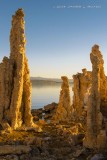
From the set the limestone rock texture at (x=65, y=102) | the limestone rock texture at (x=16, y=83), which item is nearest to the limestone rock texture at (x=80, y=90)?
the limestone rock texture at (x=65, y=102)

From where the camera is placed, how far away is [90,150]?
1096 inches

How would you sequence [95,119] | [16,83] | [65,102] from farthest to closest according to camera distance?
[65,102] → [16,83] → [95,119]

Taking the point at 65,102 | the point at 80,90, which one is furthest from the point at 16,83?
the point at 80,90

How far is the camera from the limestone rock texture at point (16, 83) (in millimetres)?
34656

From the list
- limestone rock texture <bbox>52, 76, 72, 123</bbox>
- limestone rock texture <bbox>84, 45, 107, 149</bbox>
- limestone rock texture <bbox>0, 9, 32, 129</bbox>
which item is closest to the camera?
limestone rock texture <bbox>84, 45, 107, 149</bbox>

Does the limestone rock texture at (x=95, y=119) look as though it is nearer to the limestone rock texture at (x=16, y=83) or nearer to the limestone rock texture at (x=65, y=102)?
the limestone rock texture at (x=16, y=83)

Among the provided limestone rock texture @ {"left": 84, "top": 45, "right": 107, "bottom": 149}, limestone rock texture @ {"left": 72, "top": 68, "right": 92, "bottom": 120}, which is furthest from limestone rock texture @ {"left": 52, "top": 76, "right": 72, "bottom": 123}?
limestone rock texture @ {"left": 84, "top": 45, "right": 107, "bottom": 149}

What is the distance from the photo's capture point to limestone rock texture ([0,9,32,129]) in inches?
1364

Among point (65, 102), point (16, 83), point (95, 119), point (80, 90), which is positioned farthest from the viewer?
point (80, 90)

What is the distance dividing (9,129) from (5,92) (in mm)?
3984

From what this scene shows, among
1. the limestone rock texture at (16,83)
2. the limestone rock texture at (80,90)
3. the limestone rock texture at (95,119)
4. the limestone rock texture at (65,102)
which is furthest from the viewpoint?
the limestone rock texture at (80,90)

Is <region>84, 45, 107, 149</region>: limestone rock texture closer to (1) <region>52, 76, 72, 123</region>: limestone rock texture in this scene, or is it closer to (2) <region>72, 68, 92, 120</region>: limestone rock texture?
(1) <region>52, 76, 72, 123</region>: limestone rock texture

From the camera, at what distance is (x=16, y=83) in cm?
3497

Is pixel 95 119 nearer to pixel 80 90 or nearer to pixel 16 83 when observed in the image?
pixel 16 83
